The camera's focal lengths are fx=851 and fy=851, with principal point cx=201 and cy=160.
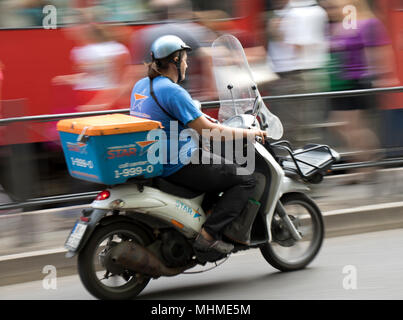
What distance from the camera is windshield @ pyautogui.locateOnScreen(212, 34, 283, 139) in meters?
5.94

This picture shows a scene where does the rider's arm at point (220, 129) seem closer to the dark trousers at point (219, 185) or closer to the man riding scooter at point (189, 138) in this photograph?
the man riding scooter at point (189, 138)

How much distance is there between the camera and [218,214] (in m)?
5.72

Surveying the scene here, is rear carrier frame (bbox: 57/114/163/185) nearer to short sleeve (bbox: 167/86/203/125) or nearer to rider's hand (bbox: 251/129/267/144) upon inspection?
short sleeve (bbox: 167/86/203/125)

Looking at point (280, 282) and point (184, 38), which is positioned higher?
point (184, 38)

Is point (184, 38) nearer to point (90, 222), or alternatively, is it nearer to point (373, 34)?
point (373, 34)

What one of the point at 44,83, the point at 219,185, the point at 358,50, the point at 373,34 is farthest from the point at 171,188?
the point at 373,34

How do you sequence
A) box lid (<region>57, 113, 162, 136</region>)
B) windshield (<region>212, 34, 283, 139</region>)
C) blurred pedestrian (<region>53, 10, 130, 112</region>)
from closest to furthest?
box lid (<region>57, 113, 162, 136</region>)
windshield (<region>212, 34, 283, 139</region>)
blurred pedestrian (<region>53, 10, 130, 112</region>)

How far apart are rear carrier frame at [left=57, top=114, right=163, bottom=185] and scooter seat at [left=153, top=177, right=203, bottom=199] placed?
13 centimetres

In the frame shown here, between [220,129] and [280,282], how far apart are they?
3.97 ft

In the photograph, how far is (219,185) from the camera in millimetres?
5719

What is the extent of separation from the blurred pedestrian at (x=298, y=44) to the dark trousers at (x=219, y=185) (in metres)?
2.68

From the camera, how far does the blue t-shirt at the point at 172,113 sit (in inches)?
217

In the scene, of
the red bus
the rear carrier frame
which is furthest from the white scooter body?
the red bus
